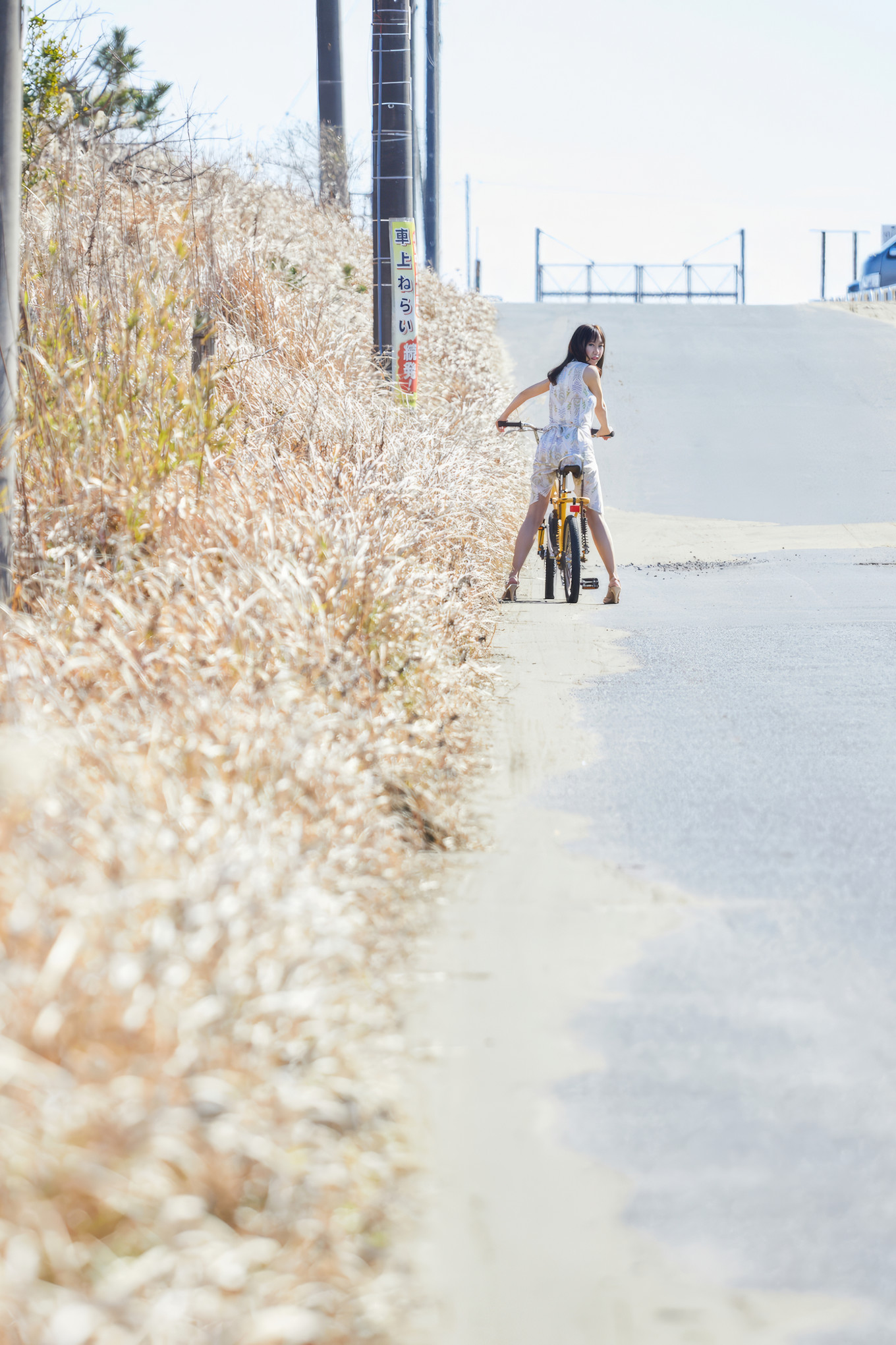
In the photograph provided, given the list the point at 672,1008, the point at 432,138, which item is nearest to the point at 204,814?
the point at 672,1008

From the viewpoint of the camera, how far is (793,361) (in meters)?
24.5

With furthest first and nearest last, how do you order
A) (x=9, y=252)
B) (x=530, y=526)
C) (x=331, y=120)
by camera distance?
(x=331, y=120) → (x=530, y=526) → (x=9, y=252)

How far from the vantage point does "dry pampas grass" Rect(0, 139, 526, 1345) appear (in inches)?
75.8

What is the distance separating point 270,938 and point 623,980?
3.83 feet

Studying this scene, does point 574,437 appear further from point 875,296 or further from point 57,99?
point 875,296

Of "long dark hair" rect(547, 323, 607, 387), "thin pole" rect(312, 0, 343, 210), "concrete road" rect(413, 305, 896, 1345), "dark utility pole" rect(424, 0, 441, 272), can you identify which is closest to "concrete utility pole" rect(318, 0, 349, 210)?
"thin pole" rect(312, 0, 343, 210)

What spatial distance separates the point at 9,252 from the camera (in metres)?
5.16

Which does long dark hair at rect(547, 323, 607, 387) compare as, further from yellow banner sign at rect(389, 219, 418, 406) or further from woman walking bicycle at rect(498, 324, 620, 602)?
yellow banner sign at rect(389, 219, 418, 406)

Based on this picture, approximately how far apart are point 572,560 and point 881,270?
123 ft

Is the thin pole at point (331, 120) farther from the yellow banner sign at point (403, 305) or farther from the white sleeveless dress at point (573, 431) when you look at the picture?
the white sleeveless dress at point (573, 431)

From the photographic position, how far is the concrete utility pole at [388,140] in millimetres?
11117

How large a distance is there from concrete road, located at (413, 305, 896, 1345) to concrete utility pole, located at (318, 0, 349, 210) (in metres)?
20.8

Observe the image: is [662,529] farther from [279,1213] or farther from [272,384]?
[279,1213]

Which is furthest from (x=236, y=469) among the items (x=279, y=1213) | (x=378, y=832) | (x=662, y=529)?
(x=662, y=529)
